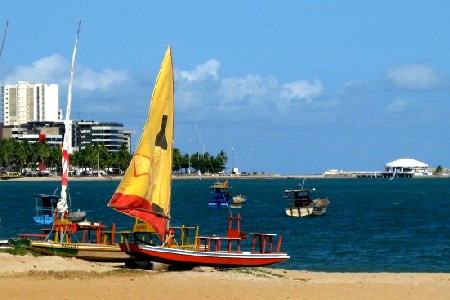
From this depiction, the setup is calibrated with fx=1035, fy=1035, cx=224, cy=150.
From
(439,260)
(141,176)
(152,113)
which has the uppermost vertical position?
(152,113)

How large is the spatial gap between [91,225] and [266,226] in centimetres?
4568

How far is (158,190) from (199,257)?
9.98 feet

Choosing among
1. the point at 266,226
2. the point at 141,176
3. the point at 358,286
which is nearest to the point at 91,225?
the point at 141,176

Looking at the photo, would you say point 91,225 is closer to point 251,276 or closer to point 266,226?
point 251,276

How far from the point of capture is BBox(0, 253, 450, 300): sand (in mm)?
31078

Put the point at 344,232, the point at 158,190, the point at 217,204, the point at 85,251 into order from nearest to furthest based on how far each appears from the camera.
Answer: the point at 158,190 < the point at 85,251 < the point at 344,232 < the point at 217,204

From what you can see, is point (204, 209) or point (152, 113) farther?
point (204, 209)

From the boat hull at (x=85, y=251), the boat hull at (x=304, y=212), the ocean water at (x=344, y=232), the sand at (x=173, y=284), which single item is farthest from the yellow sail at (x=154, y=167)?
the boat hull at (x=304, y=212)

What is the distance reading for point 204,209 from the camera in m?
124

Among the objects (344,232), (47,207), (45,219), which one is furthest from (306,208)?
(47,207)

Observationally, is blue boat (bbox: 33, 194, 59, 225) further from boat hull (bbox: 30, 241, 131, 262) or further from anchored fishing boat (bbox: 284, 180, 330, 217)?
anchored fishing boat (bbox: 284, 180, 330, 217)

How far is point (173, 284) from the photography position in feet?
111

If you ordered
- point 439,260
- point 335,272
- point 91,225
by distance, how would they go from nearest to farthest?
1. point 91,225
2. point 335,272
3. point 439,260

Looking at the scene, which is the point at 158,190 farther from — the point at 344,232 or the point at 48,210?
→ the point at 344,232
